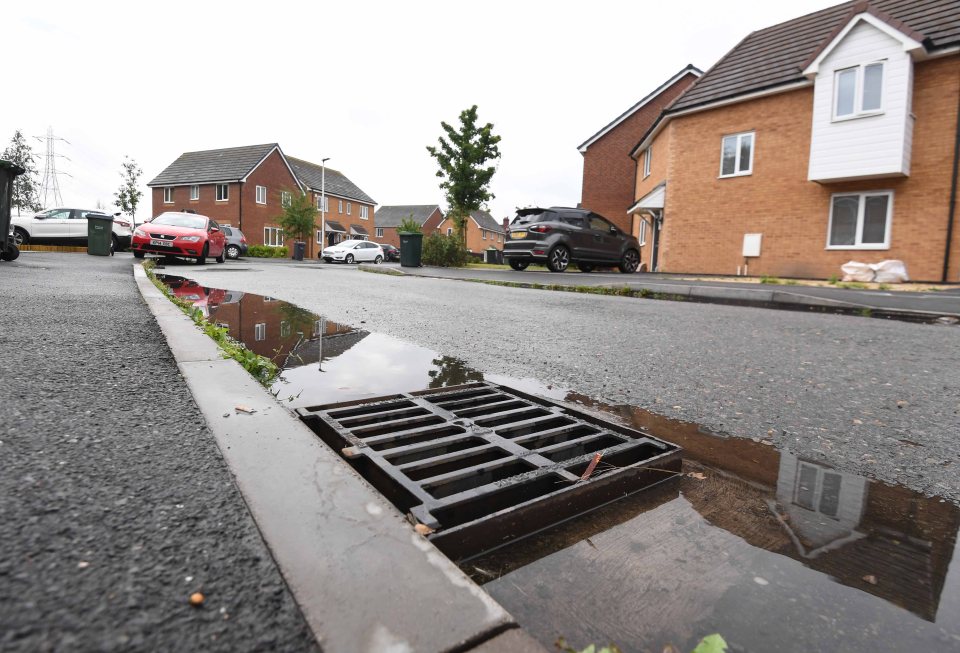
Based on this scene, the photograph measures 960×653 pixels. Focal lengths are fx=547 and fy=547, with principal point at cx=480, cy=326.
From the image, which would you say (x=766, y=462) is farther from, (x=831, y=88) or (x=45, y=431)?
(x=831, y=88)

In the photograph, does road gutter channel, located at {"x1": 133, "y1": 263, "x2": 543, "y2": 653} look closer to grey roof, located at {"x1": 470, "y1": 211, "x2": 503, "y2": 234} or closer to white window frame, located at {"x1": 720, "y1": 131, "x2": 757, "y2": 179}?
white window frame, located at {"x1": 720, "y1": 131, "x2": 757, "y2": 179}

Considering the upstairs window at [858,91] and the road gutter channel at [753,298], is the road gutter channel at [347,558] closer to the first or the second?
the road gutter channel at [753,298]

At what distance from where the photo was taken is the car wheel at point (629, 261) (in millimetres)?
17719

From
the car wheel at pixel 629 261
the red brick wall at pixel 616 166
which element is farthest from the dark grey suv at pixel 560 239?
the red brick wall at pixel 616 166

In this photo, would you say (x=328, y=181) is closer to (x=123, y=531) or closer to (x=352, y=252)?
(x=352, y=252)

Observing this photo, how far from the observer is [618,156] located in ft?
92.0

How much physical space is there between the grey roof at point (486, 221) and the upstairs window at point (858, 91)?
69.7 meters

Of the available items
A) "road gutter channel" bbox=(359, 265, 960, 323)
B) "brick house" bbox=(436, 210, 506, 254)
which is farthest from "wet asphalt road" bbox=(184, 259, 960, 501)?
"brick house" bbox=(436, 210, 506, 254)

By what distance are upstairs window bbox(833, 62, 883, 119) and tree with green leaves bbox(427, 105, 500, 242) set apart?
72.9ft

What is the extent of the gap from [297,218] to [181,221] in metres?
25.7

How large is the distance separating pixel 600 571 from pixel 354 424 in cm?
124

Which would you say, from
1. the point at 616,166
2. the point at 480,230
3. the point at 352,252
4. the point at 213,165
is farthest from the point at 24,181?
the point at 480,230

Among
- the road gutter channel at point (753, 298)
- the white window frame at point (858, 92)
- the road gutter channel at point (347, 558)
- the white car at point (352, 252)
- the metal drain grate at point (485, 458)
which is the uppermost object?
the white window frame at point (858, 92)

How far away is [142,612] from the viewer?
0.90 meters
